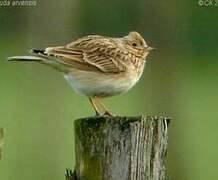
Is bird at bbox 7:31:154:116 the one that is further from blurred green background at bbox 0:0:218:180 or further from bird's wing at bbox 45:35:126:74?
blurred green background at bbox 0:0:218:180

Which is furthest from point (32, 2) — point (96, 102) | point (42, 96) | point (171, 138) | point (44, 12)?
point (96, 102)

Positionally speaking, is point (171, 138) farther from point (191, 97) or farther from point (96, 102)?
point (96, 102)

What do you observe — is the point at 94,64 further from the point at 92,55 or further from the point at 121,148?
the point at 121,148

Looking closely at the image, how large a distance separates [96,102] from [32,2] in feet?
9.34

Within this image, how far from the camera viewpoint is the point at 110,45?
6.43 meters

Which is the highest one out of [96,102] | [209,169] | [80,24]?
[80,24]

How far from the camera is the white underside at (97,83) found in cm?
619

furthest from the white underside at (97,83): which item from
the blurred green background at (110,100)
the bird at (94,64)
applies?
the blurred green background at (110,100)

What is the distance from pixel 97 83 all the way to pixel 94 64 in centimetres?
11

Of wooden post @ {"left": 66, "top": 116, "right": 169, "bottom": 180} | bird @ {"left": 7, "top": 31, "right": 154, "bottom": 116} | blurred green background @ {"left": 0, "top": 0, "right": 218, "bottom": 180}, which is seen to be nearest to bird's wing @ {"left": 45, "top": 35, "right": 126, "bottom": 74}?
bird @ {"left": 7, "top": 31, "right": 154, "bottom": 116}

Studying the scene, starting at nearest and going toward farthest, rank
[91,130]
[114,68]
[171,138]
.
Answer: [91,130]
[114,68]
[171,138]

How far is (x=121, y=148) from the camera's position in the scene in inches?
180

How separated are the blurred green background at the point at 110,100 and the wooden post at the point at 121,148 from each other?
3572 mm

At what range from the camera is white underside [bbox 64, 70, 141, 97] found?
6.19m
